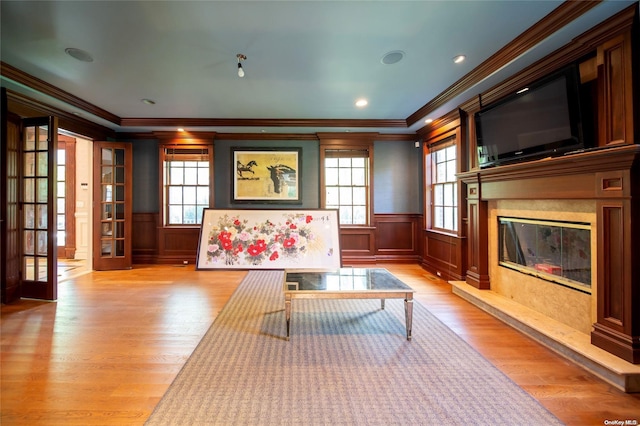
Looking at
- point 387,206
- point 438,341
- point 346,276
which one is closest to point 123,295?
point 346,276

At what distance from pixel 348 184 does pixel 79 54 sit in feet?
13.4

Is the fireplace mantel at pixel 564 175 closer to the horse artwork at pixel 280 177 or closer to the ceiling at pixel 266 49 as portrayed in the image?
the ceiling at pixel 266 49

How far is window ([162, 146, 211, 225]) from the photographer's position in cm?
538

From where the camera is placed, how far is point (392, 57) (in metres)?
2.78

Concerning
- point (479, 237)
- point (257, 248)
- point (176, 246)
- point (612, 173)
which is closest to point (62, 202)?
point (176, 246)

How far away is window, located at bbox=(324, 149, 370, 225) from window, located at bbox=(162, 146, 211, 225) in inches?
90.6

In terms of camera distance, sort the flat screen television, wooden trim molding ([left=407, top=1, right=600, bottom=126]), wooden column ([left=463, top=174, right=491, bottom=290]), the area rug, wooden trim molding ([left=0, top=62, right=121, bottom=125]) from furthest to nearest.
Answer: wooden column ([left=463, top=174, right=491, bottom=290]), wooden trim molding ([left=0, top=62, right=121, bottom=125]), the flat screen television, wooden trim molding ([left=407, top=1, right=600, bottom=126]), the area rug

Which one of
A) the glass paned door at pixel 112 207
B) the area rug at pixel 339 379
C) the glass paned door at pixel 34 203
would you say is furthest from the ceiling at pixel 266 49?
the area rug at pixel 339 379

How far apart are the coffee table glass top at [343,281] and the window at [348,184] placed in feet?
7.84

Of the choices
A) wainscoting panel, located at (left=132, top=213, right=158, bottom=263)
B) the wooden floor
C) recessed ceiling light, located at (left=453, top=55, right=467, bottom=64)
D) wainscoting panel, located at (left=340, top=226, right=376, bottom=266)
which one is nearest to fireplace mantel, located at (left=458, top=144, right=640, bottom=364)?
the wooden floor

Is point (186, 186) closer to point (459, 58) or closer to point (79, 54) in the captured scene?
point (79, 54)

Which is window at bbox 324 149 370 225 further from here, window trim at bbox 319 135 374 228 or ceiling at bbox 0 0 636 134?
ceiling at bbox 0 0 636 134

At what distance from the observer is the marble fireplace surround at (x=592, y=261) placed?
6.29 feet

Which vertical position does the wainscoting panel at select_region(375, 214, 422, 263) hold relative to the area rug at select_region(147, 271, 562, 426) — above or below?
above
